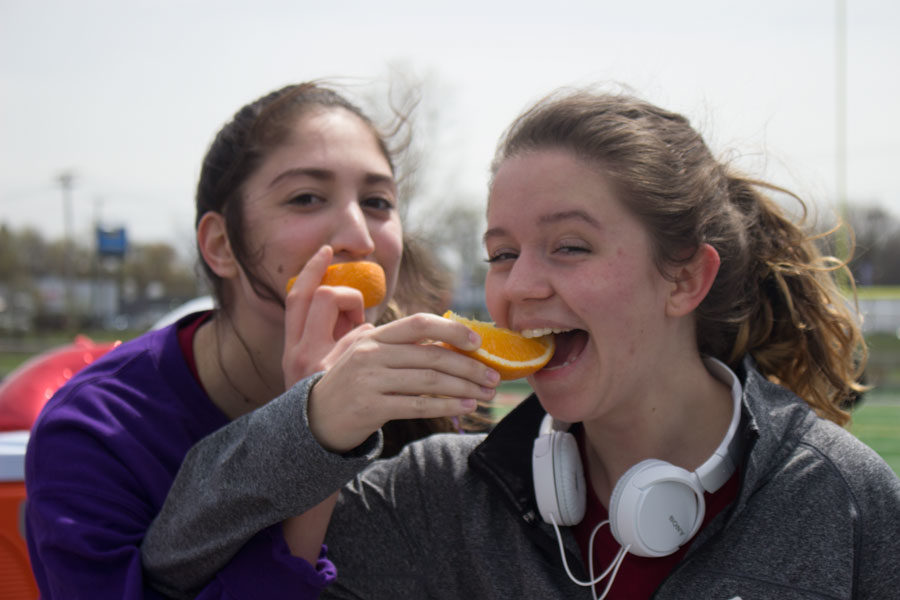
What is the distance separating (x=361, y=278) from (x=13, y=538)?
191cm

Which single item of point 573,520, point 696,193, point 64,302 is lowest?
point 64,302

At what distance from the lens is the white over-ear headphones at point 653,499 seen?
6.00ft

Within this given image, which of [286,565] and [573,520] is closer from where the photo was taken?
[286,565]

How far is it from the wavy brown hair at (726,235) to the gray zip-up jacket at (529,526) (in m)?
0.27

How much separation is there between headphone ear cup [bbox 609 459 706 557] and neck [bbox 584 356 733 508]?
0.25 metres

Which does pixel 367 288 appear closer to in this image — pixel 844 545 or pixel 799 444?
pixel 799 444

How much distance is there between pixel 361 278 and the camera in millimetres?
2320

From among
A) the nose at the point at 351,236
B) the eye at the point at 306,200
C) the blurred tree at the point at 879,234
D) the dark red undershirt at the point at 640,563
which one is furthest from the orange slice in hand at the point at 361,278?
the blurred tree at the point at 879,234

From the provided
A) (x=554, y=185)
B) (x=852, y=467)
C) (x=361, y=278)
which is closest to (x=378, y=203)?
(x=361, y=278)

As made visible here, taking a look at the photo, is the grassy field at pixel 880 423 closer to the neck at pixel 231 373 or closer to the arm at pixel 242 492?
the neck at pixel 231 373

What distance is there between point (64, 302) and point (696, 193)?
2775 inches

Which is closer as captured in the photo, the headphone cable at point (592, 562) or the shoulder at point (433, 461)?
the headphone cable at point (592, 562)

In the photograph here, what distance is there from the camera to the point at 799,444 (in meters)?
1.95

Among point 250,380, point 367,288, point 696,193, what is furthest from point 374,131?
point 696,193
